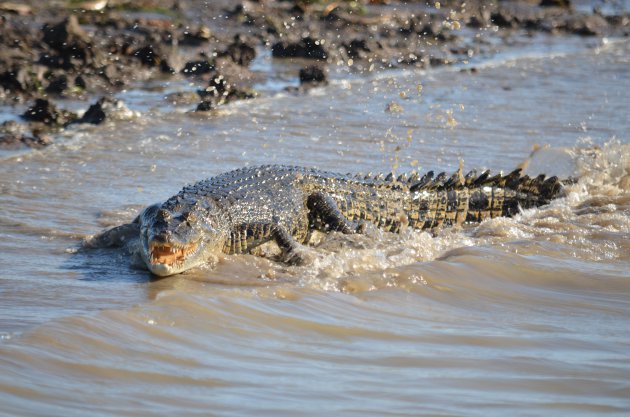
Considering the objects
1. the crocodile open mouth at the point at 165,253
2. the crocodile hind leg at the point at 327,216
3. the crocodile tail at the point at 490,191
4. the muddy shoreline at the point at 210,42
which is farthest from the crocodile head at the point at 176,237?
the muddy shoreline at the point at 210,42

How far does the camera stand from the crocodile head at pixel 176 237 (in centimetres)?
576

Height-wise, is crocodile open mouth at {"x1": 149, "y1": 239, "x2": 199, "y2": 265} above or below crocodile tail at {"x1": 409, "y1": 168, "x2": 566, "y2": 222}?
below

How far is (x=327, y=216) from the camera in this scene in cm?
688

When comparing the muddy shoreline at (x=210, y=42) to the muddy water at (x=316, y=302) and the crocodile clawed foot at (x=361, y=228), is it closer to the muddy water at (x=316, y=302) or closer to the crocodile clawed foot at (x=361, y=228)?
the muddy water at (x=316, y=302)

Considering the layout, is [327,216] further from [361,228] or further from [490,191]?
[490,191]

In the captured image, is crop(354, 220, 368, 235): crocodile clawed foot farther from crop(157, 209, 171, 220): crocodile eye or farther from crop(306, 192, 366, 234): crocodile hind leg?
crop(157, 209, 171, 220): crocodile eye

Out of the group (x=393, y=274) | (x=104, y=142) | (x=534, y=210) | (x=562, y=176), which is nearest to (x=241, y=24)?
(x=104, y=142)

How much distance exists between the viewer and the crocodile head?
5.76m

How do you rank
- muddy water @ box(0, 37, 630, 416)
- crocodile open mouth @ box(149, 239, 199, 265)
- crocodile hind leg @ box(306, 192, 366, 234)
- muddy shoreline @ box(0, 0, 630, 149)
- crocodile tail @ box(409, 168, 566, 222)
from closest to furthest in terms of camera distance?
muddy water @ box(0, 37, 630, 416), crocodile open mouth @ box(149, 239, 199, 265), crocodile hind leg @ box(306, 192, 366, 234), crocodile tail @ box(409, 168, 566, 222), muddy shoreline @ box(0, 0, 630, 149)

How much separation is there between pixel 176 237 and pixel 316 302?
1.03m

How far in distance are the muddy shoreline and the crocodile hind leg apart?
3.27 metres

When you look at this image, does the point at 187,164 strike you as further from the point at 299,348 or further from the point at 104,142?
the point at 299,348

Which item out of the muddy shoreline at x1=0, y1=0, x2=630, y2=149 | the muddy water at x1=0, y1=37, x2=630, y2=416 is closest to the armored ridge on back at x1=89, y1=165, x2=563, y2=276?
the muddy water at x1=0, y1=37, x2=630, y2=416

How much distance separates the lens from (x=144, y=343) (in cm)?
459
